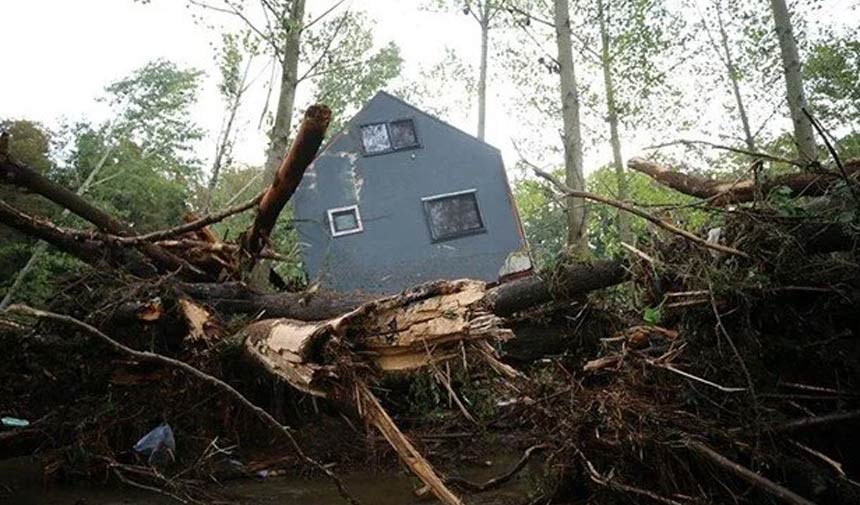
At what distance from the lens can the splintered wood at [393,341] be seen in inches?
86.7

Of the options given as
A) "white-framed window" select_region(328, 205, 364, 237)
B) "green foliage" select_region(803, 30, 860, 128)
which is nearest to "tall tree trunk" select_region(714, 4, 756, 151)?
"green foliage" select_region(803, 30, 860, 128)

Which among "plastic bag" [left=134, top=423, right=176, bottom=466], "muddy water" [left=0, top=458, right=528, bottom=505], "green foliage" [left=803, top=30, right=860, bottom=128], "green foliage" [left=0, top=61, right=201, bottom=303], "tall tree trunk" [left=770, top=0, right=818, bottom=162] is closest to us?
"muddy water" [left=0, top=458, right=528, bottom=505]

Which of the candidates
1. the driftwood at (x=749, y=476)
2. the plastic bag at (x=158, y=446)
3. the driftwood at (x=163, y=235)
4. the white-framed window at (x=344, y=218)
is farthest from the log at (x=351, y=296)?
the white-framed window at (x=344, y=218)

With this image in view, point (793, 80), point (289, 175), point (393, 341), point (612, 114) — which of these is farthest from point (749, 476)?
point (612, 114)

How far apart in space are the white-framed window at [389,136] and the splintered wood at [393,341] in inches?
454

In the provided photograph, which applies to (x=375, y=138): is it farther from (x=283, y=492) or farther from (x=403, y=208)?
(x=283, y=492)

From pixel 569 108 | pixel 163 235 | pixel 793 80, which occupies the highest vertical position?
pixel 569 108

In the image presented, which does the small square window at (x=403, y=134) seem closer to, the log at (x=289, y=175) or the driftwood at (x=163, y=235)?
the driftwood at (x=163, y=235)

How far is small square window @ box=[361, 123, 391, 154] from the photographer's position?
13.5m

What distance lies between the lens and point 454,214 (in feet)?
43.6

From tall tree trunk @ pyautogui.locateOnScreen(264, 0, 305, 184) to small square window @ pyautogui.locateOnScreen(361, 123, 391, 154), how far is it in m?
4.97

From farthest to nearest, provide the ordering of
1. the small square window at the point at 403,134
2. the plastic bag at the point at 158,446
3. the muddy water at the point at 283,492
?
the small square window at the point at 403,134, the plastic bag at the point at 158,446, the muddy water at the point at 283,492

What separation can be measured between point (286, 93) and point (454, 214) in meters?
6.10

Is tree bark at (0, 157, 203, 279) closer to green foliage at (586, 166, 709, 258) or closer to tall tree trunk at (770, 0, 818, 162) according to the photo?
green foliage at (586, 166, 709, 258)
